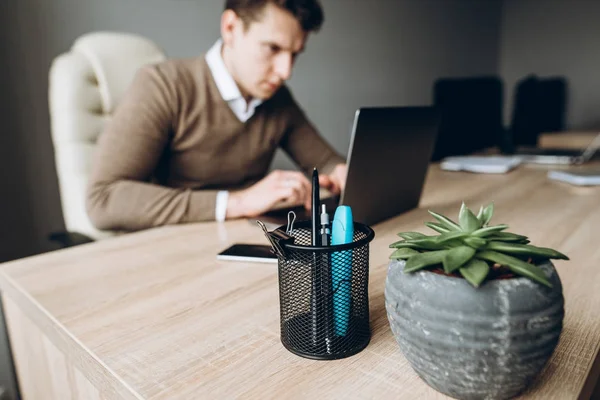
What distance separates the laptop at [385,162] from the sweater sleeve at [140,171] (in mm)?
196

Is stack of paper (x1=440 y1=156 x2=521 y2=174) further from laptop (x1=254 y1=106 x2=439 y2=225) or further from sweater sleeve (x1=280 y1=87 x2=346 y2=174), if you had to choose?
laptop (x1=254 y1=106 x2=439 y2=225)

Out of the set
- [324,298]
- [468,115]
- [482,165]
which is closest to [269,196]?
[324,298]

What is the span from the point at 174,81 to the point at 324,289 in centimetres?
102

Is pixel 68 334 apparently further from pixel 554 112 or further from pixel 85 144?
pixel 554 112

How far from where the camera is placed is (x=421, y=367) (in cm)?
39

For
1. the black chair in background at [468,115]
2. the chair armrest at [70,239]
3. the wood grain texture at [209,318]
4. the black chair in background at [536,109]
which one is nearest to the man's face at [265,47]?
the wood grain texture at [209,318]

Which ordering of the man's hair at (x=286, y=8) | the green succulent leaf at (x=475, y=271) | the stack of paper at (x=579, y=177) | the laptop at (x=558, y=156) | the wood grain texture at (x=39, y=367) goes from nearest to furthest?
the green succulent leaf at (x=475, y=271)
the wood grain texture at (x=39, y=367)
the man's hair at (x=286, y=8)
the stack of paper at (x=579, y=177)
the laptop at (x=558, y=156)

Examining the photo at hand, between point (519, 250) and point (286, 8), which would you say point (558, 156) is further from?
point (519, 250)

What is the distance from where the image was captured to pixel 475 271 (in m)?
0.35

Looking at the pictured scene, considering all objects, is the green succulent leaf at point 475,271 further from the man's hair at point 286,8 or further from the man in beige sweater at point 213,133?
the man's hair at point 286,8

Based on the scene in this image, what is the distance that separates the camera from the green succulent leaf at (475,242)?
0.37 metres

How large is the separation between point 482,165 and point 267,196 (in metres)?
0.91

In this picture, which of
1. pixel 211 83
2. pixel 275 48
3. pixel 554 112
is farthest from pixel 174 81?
pixel 554 112

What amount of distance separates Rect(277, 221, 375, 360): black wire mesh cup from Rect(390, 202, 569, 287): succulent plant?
0.25ft
